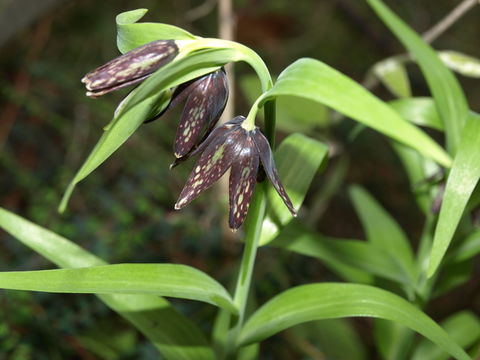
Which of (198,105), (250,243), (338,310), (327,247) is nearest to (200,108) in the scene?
(198,105)

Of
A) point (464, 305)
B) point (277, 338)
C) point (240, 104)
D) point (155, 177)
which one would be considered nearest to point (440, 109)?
point (277, 338)

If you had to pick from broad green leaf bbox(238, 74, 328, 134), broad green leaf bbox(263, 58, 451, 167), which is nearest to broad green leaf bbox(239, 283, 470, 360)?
broad green leaf bbox(263, 58, 451, 167)

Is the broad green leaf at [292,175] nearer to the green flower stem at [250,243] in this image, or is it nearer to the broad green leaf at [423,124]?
the green flower stem at [250,243]

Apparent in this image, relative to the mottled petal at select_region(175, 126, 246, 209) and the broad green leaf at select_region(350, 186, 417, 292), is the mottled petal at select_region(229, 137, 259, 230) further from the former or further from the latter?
the broad green leaf at select_region(350, 186, 417, 292)

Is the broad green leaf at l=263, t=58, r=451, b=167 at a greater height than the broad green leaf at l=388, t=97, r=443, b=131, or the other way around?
the broad green leaf at l=263, t=58, r=451, b=167

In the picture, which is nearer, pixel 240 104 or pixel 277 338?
pixel 277 338

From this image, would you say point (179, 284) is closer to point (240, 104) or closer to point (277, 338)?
point (277, 338)
